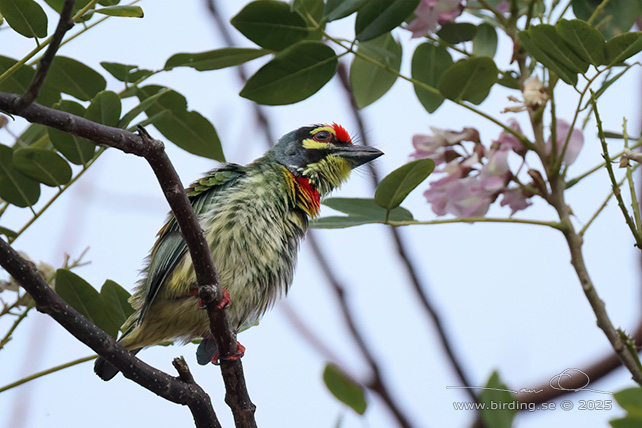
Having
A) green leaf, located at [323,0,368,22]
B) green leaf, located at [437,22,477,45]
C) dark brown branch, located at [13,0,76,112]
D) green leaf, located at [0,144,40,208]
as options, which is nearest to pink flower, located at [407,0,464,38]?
green leaf, located at [437,22,477,45]

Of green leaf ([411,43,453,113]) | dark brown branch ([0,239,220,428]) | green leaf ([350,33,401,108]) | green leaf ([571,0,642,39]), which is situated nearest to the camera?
dark brown branch ([0,239,220,428])

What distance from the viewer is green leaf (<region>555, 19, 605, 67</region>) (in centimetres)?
198

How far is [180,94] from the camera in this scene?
244 cm

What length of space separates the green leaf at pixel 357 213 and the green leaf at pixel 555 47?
677 mm

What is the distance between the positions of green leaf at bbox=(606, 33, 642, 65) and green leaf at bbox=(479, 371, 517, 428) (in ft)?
3.17

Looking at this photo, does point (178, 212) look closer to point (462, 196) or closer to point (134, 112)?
point (134, 112)

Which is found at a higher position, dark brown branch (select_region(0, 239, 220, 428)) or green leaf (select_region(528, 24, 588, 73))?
green leaf (select_region(528, 24, 588, 73))

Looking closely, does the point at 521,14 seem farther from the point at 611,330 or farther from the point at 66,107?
the point at 66,107

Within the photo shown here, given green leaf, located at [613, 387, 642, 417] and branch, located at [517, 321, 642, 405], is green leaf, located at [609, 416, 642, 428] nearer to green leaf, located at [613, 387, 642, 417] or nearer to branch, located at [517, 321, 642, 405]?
green leaf, located at [613, 387, 642, 417]

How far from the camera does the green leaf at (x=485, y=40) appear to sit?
2.72 m

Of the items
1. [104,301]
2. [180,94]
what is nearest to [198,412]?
[104,301]

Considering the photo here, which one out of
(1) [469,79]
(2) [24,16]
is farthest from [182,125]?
(1) [469,79]

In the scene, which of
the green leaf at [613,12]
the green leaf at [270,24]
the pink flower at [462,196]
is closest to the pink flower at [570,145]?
the pink flower at [462,196]

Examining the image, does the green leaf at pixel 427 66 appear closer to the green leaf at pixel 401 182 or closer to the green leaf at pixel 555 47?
the green leaf at pixel 401 182
